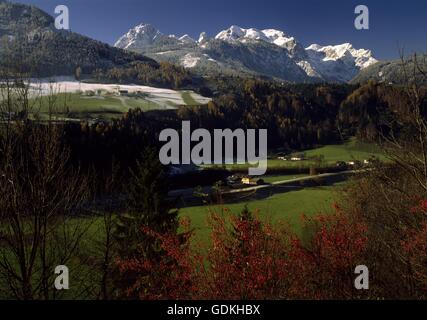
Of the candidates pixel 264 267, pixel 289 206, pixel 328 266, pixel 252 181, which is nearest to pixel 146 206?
pixel 328 266

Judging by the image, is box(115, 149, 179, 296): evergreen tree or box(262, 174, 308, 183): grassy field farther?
box(262, 174, 308, 183): grassy field

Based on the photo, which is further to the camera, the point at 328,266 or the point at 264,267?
the point at 328,266

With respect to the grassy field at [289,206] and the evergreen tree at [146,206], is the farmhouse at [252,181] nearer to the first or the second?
the grassy field at [289,206]

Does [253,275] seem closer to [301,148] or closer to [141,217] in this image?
[141,217]

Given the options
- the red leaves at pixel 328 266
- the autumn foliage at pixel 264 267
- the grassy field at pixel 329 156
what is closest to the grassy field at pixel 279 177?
the grassy field at pixel 329 156

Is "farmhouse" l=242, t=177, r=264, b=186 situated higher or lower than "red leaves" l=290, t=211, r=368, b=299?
higher

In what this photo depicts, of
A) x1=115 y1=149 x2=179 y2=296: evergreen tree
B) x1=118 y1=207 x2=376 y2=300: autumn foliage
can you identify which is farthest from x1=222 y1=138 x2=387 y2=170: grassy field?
x1=118 y1=207 x2=376 y2=300: autumn foliage

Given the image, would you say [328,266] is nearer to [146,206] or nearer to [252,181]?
[146,206]

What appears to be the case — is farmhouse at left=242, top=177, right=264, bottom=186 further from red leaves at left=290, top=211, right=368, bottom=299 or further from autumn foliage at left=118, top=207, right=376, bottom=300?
red leaves at left=290, top=211, right=368, bottom=299

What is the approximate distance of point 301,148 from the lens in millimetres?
172875

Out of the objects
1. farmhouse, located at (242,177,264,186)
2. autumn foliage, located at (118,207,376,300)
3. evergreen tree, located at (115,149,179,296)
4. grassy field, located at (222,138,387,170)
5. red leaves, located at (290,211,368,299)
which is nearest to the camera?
autumn foliage, located at (118,207,376,300)

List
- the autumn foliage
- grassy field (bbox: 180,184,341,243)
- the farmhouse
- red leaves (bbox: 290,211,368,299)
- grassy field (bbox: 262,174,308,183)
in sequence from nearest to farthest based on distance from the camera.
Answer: the autumn foliage → red leaves (bbox: 290,211,368,299) → grassy field (bbox: 180,184,341,243) → the farmhouse → grassy field (bbox: 262,174,308,183)

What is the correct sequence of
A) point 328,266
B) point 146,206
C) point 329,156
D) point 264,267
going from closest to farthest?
point 264,267, point 328,266, point 146,206, point 329,156
